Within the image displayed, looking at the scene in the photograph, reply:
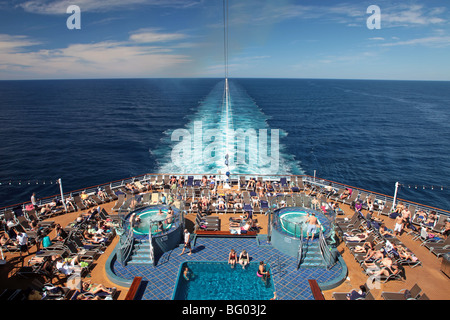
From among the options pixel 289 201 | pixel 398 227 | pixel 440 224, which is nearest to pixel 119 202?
pixel 289 201

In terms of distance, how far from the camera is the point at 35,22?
3329 inches

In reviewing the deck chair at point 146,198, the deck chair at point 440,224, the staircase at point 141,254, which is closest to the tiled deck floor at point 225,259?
the staircase at point 141,254

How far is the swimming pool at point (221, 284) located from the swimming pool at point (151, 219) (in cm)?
244

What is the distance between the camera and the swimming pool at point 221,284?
36.6ft

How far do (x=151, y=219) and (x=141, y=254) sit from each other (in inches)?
88.0

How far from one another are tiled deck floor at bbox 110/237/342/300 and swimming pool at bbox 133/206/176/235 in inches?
55.3

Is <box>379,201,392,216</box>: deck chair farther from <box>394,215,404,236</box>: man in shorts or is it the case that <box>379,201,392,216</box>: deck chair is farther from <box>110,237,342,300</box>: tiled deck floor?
<box>110,237,342,300</box>: tiled deck floor

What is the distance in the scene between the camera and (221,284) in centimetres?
1177

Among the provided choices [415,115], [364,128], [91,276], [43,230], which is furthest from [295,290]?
[415,115]

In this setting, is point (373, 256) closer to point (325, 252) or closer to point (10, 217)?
point (325, 252)

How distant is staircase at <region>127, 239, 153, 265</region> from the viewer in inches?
508
